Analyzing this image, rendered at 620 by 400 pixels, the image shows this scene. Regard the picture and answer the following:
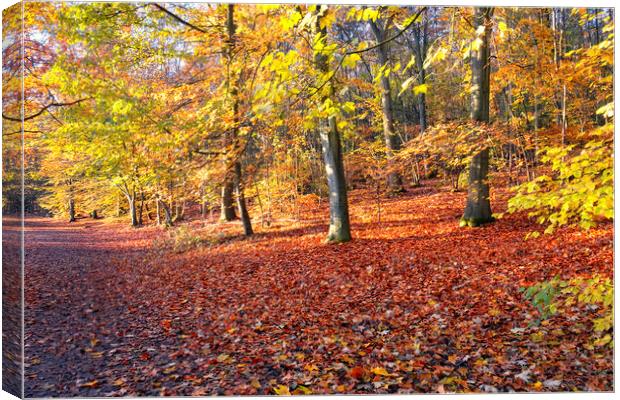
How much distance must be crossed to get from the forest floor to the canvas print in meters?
0.02

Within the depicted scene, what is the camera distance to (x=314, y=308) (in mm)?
3023

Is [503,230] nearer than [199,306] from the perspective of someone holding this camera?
No

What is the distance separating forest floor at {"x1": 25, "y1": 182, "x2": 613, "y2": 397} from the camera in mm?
2555

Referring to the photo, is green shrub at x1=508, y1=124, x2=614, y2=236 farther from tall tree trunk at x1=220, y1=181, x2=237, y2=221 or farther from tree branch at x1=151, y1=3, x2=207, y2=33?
tree branch at x1=151, y1=3, x2=207, y2=33

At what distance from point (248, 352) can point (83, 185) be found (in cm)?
174

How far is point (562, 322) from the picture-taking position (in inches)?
106

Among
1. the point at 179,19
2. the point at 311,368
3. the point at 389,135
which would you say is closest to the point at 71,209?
the point at 179,19

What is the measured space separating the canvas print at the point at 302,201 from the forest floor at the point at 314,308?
0.02 meters

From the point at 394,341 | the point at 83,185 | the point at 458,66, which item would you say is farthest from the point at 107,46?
the point at 394,341

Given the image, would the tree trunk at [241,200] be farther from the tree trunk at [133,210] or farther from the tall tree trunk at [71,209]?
the tall tree trunk at [71,209]

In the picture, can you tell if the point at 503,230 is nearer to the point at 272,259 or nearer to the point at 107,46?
the point at 272,259

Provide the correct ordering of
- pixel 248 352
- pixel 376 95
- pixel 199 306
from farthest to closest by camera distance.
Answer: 1. pixel 376 95
2. pixel 199 306
3. pixel 248 352

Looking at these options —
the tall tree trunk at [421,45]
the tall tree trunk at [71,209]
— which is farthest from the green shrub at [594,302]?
the tall tree trunk at [71,209]

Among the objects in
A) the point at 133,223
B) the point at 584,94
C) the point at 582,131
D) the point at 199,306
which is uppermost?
the point at 584,94
